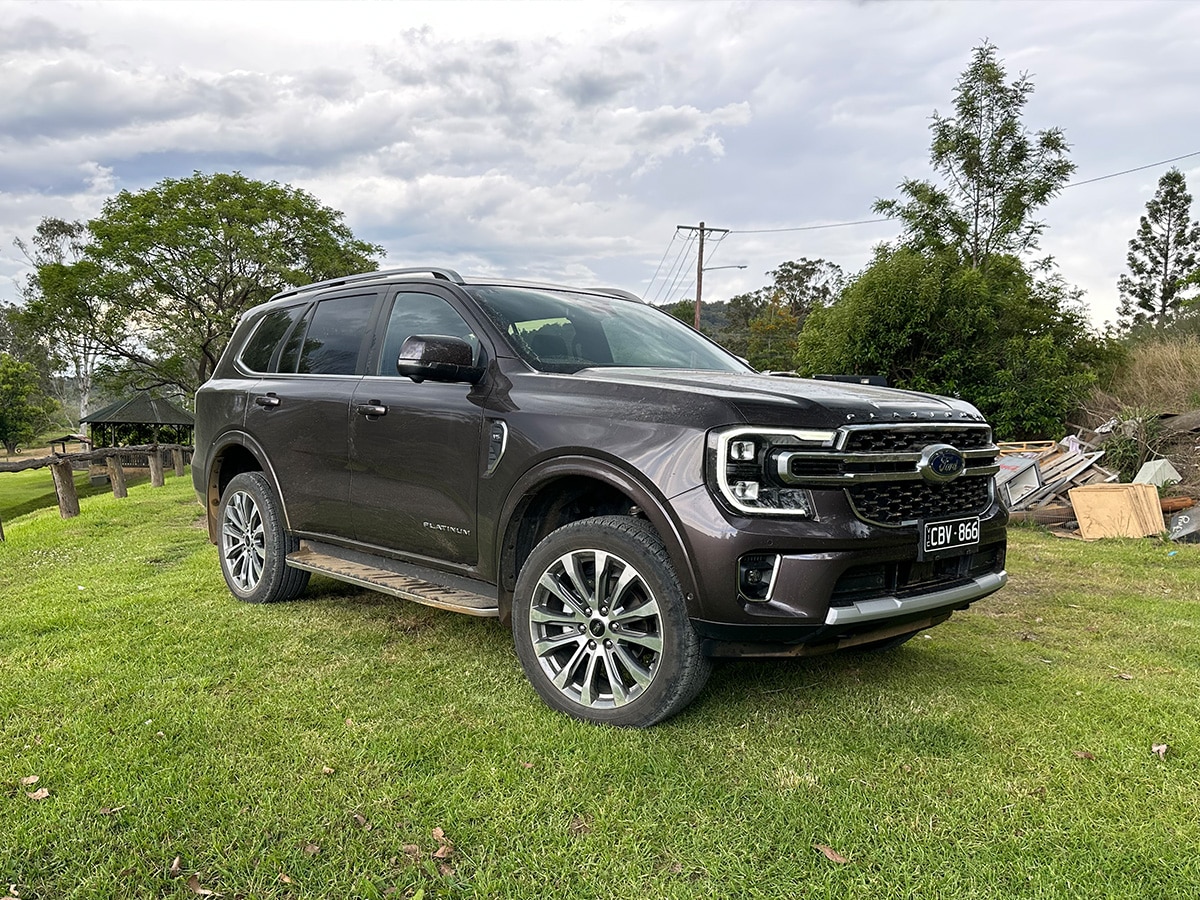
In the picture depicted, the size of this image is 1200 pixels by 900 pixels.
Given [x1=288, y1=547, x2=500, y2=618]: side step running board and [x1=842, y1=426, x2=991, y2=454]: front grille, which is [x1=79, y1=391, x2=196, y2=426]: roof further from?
[x1=842, y1=426, x2=991, y2=454]: front grille

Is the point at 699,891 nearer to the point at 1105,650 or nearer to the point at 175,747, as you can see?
the point at 175,747

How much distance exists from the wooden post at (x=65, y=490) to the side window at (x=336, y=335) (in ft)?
26.9

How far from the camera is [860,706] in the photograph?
11.2 feet

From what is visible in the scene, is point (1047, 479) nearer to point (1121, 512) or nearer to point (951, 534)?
point (1121, 512)

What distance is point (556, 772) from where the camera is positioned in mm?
2838

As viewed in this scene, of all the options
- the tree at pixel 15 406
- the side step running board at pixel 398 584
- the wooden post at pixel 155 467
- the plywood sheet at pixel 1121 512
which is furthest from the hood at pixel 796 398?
the tree at pixel 15 406

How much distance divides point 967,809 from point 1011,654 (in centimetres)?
195

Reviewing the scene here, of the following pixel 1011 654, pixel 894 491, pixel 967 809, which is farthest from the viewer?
pixel 1011 654

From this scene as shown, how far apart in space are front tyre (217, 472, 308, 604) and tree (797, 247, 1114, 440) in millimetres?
10522

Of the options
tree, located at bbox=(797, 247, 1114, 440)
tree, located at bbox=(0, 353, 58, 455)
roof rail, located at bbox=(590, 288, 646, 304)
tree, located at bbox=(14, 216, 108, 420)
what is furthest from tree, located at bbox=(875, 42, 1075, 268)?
tree, located at bbox=(0, 353, 58, 455)

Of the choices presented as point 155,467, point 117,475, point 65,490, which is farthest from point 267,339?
point 155,467

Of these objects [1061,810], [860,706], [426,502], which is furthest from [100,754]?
[1061,810]

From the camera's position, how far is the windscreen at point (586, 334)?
383 cm

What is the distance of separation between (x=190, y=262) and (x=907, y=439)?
3057 centimetres
